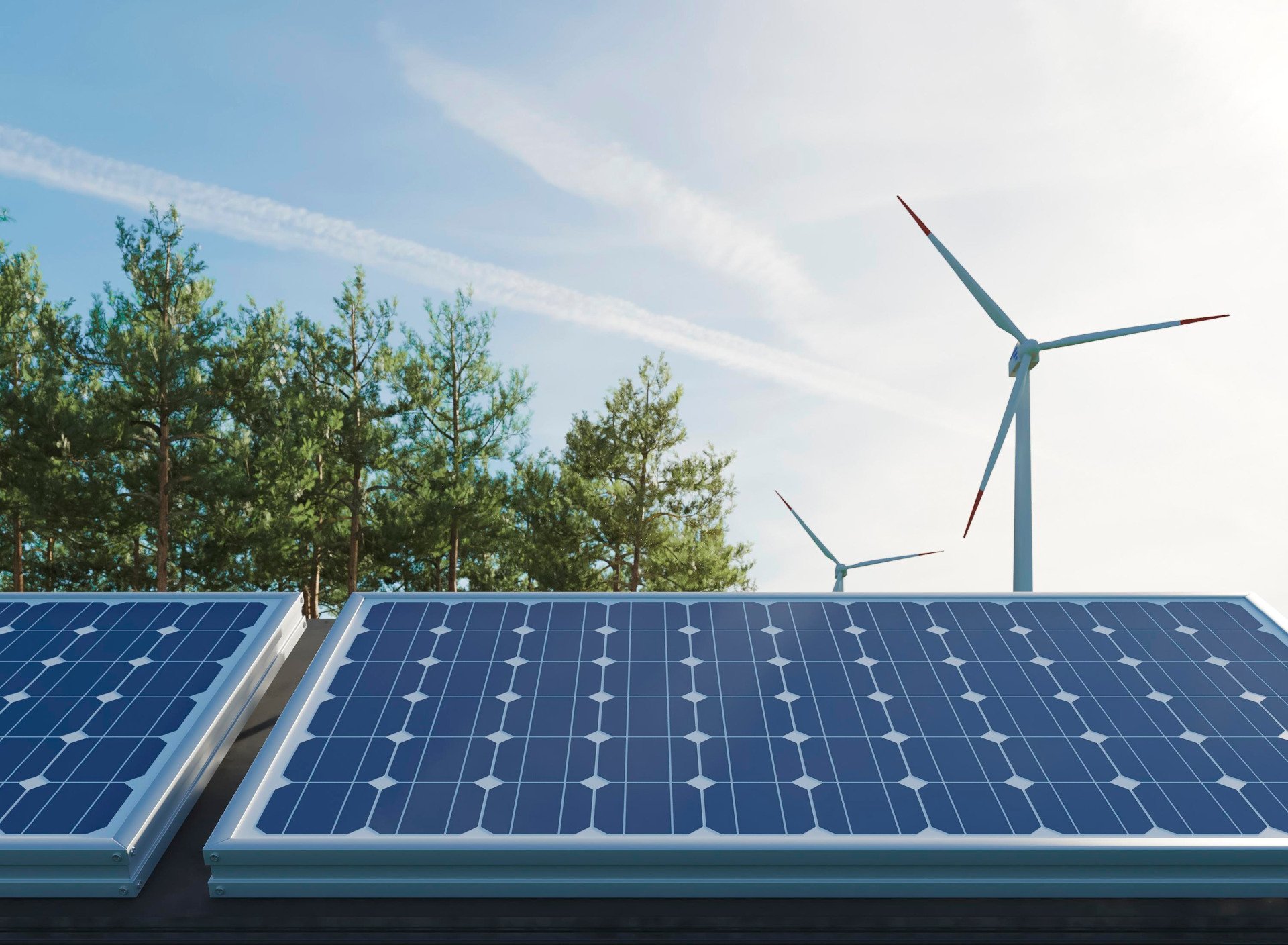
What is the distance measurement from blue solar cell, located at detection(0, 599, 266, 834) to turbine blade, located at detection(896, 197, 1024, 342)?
17.5 m

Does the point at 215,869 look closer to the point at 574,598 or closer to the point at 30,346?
the point at 574,598

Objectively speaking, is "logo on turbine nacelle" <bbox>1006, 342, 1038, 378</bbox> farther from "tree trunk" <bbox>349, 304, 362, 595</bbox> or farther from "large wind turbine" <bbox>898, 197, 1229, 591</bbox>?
"tree trunk" <bbox>349, 304, 362, 595</bbox>

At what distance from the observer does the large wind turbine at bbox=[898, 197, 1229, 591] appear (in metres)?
17.5

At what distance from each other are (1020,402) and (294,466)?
3538 centimetres

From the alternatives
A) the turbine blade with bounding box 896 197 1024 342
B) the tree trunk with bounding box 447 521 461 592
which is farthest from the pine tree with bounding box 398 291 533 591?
the turbine blade with bounding box 896 197 1024 342

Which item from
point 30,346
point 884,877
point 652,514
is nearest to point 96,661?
point 884,877

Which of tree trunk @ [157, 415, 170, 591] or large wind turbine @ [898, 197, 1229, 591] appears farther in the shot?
tree trunk @ [157, 415, 170, 591]

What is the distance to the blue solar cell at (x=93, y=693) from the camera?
320 inches

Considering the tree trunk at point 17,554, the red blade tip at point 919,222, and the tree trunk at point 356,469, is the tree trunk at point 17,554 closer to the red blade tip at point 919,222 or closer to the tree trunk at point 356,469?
the tree trunk at point 356,469

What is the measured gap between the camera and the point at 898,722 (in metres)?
9.17
